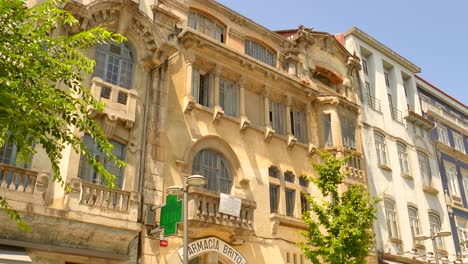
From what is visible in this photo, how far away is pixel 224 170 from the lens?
19.7 meters

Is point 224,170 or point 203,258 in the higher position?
point 224,170

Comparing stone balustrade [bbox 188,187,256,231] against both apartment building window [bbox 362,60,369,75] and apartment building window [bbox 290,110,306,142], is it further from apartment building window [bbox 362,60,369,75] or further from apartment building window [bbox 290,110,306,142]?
apartment building window [bbox 362,60,369,75]

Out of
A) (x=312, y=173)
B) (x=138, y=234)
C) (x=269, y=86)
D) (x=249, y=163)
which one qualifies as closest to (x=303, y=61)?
(x=269, y=86)

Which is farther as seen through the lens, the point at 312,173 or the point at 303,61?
the point at 303,61

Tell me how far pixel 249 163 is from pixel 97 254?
26.8 ft

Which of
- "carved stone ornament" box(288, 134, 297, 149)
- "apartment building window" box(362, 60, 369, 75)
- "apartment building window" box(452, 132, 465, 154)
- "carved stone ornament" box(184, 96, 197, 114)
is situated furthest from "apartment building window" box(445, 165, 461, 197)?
"carved stone ornament" box(184, 96, 197, 114)

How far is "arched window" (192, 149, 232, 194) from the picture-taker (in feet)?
62.1

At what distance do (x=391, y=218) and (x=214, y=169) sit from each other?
1239 centimetres

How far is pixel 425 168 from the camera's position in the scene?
31.0 m

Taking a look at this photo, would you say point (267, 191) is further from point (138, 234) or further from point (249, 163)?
point (138, 234)

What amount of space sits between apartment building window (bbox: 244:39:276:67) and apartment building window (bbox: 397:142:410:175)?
35.3 ft

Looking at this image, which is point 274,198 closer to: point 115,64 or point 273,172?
point 273,172

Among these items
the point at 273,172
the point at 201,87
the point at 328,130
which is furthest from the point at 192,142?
the point at 328,130

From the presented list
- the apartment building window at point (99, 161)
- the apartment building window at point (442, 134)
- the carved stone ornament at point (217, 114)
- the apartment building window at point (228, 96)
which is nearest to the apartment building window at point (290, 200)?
the apartment building window at point (228, 96)
